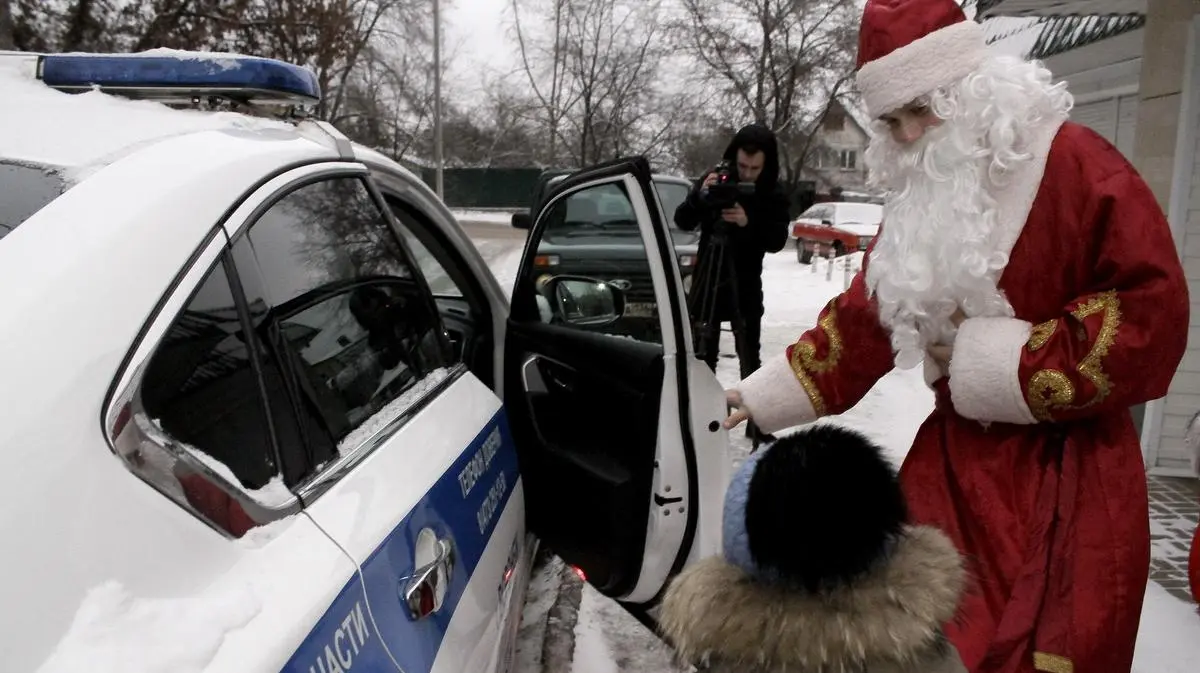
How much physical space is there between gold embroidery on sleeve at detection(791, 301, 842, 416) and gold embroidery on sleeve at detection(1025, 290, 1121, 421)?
0.45 m

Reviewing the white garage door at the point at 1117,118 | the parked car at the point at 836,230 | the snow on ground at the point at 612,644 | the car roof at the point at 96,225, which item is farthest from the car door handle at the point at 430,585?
the parked car at the point at 836,230

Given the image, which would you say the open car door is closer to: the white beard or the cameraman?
the white beard

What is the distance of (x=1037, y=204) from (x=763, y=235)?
348 cm

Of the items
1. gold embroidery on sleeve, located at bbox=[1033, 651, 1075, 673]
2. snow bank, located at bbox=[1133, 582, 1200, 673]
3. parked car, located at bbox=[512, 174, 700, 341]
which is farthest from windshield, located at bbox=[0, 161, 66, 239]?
parked car, located at bbox=[512, 174, 700, 341]

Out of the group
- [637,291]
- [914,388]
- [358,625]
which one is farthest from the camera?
[914,388]

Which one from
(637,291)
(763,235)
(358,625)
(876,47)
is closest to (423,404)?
(358,625)

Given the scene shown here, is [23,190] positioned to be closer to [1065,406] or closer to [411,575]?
[411,575]

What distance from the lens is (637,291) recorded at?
5.70m

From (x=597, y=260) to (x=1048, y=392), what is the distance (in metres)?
5.45

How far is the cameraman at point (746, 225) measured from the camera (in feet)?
15.3

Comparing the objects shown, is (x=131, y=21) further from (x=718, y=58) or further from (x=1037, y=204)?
(x=718, y=58)

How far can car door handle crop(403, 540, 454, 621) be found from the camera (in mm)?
1368

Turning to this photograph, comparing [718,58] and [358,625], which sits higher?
[718,58]

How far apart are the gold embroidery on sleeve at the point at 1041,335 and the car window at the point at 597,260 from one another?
1.71 m
